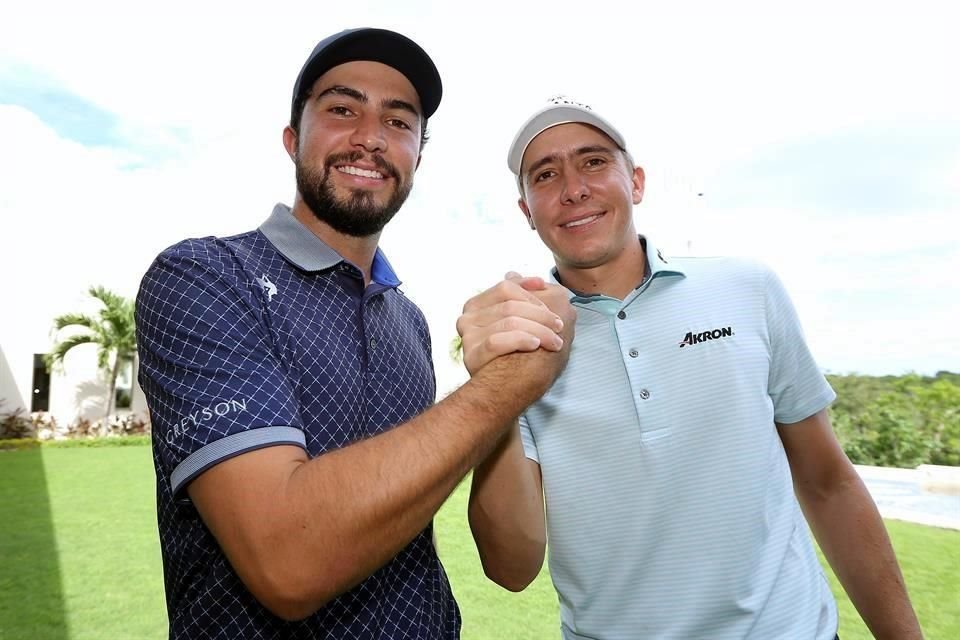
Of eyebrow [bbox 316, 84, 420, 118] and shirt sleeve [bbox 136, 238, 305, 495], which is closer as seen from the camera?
shirt sleeve [bbox 136, 238, 305, 495]

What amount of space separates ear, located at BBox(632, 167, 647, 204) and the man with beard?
74 centimetres

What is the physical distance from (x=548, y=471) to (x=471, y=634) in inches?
182

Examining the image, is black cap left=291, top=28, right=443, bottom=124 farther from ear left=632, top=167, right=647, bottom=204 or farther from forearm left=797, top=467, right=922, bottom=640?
forearm left=797, top=467, right=922, bottom=640

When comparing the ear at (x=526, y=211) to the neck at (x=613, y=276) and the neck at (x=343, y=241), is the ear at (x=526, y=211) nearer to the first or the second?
the neck at (x=613, y=276)

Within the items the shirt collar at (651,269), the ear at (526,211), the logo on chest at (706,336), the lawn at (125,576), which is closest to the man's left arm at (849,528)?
the logo on chest at (706,336)

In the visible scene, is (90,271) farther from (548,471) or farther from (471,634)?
(548,471)


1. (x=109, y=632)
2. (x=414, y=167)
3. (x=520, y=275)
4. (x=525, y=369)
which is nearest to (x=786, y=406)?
(x=520, y=275)

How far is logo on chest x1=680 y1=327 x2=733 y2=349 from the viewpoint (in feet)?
6.42

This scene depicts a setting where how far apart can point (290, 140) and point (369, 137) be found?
1.30 ft

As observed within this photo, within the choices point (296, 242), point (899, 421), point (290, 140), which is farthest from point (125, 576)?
point (899, 421)

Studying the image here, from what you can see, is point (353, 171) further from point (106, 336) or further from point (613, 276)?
point (106, 336)

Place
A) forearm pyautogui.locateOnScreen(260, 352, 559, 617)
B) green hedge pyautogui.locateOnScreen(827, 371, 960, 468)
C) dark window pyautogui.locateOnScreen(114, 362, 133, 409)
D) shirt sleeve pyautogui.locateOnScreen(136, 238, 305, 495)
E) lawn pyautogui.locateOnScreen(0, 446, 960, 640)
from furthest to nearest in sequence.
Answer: dark window pyautogui.locateOnScreen(114, 362, 133, 409)
green hedge pyautogui.locateOnScreen(827, 371, 960, 468)
lawn pyautogui.locateOnScreen(0, 446, 960, 640)
shirt sleeve pyautogui.locateOnScreen(136, 238, 305, 495)
forearm pyautogui.locateOnScreen(260, 352, 559, 617)

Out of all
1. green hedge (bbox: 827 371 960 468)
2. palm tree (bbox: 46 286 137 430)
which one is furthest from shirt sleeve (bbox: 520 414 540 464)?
palm tree (bbox: 46 286 137 430)

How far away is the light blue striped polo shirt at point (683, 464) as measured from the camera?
180 cm
